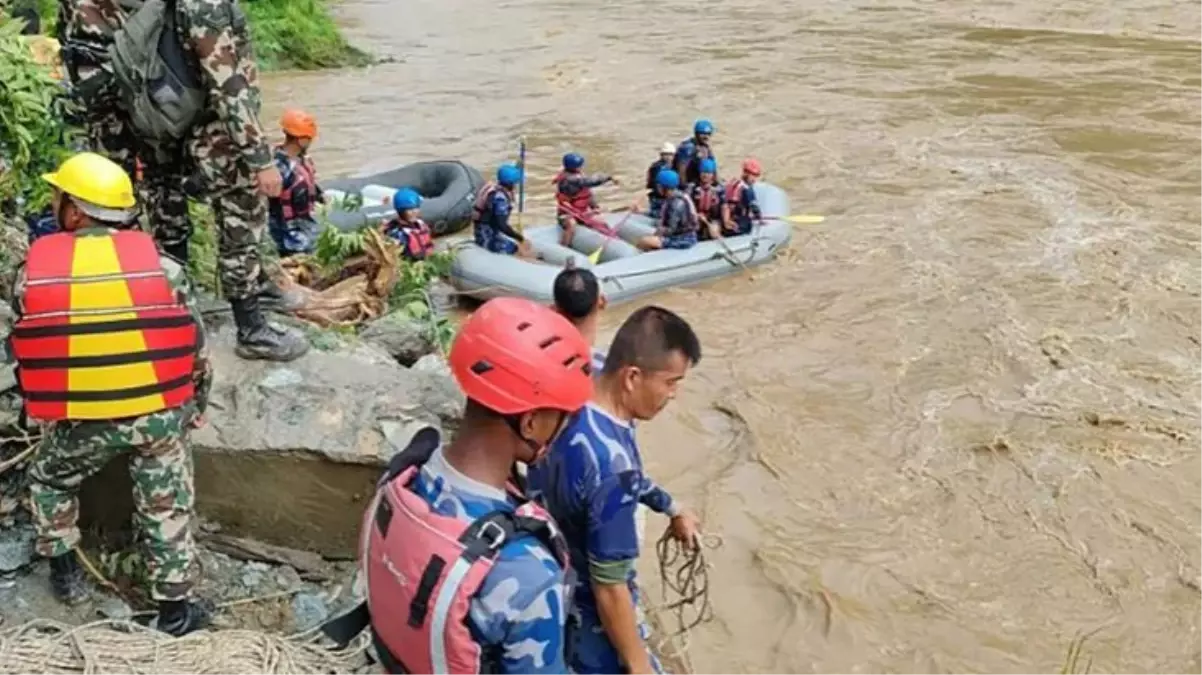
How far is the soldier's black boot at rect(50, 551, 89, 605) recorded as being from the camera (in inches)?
135

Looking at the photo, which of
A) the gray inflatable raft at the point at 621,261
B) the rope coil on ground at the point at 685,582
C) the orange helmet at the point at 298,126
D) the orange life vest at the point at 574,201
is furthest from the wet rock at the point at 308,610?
the orange life vest at the point at 574,201

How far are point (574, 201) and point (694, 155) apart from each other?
1.18m

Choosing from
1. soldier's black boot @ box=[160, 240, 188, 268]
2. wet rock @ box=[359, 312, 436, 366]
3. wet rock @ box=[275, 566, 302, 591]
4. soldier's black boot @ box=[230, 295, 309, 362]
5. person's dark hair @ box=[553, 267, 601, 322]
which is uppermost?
person's dark hair @ box=[553, 267, 601, 322]

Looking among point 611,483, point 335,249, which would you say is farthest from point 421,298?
point 611,483

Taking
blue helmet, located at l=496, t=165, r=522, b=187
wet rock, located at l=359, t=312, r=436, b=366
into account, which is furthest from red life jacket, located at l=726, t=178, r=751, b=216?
wet rock, located at l=359, t=312, r=436, b=366

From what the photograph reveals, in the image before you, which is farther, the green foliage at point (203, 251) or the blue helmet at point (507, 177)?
the blue helmet at point (507, 177)

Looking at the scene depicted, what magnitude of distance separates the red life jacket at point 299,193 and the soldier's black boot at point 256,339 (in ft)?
13.3

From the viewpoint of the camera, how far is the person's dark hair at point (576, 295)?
3.83 metres

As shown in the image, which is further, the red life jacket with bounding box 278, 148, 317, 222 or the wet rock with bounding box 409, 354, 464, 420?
the red life jacket with bounding box 278, 148, 317, 222

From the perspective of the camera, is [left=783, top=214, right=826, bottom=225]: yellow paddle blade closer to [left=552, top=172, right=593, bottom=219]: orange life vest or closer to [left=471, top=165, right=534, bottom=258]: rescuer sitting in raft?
[left=552, top=172, right=593, bottom=219]: orange life vest

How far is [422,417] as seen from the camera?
4.02m

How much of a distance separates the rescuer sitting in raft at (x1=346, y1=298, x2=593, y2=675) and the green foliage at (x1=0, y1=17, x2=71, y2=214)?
263 cm

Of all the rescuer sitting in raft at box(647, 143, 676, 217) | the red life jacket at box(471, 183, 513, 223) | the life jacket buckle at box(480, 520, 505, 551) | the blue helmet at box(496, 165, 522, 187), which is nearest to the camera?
the life jacket buckle at box(480, 520, 505, 551)

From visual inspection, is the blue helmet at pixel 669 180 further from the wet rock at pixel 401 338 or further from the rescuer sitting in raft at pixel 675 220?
the wet rock at pixel 401 338
